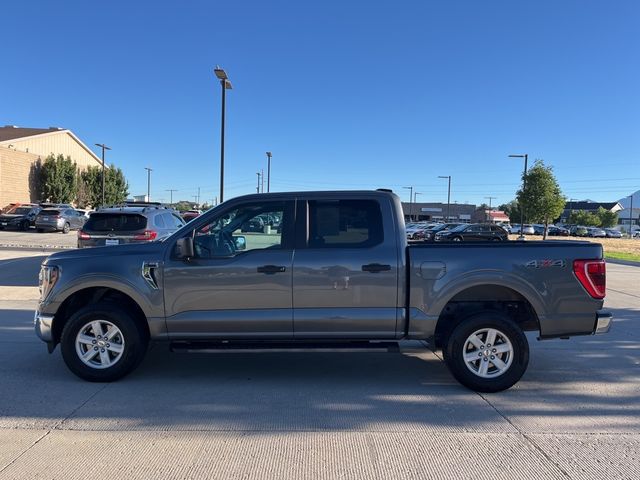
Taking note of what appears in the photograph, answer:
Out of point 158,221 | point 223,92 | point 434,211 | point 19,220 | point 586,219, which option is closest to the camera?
point 158,221

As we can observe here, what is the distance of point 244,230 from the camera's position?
16.2ft

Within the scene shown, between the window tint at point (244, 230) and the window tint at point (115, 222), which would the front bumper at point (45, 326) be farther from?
the window tint at point (115, 222)

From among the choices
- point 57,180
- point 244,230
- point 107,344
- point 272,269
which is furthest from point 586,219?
point 107,344

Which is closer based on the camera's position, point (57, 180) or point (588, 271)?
point (588, 271)

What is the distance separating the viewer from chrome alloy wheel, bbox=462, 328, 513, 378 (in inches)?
183

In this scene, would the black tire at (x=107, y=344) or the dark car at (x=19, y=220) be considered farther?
the dark car at (x=19, y=220)

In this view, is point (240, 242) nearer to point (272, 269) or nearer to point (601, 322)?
point (272, 269)

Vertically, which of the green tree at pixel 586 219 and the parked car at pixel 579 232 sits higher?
the green tree at pixel 586 219

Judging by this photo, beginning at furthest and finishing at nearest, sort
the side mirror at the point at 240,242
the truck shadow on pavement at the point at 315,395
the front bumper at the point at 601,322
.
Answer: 1. the side mirror at the point at 240,242
2. the front bumper at the point at 601,322
3. the truck shadow on pavement at the point at 315,395

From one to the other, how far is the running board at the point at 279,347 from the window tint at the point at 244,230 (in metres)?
0.90

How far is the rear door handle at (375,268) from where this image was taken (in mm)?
4609

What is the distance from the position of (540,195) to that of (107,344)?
107ft

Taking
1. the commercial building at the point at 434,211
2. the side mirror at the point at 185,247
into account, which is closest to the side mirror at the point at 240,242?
the side mirror at the point at 185,247

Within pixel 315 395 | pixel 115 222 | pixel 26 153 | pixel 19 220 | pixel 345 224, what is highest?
pixel 26 153
